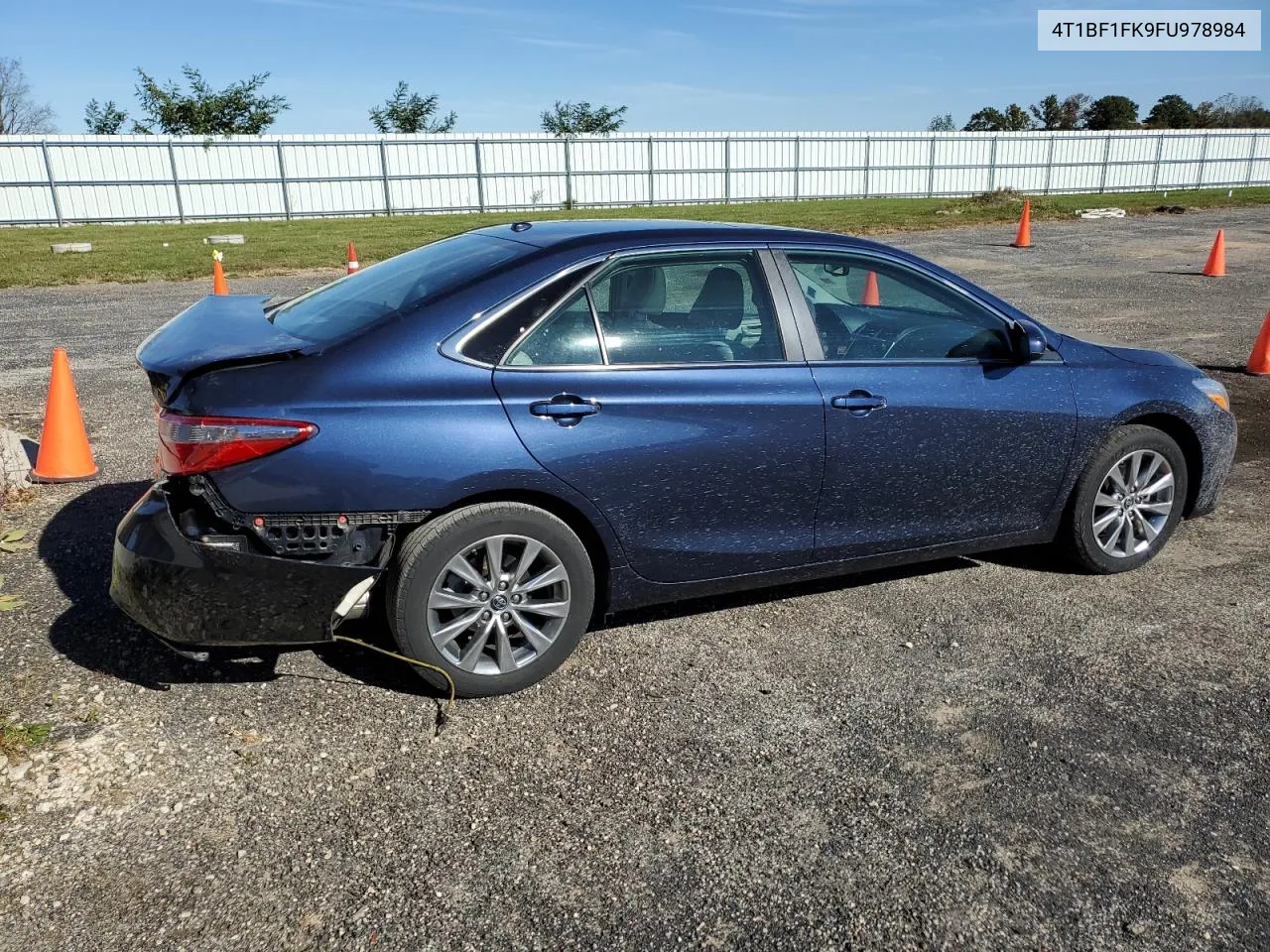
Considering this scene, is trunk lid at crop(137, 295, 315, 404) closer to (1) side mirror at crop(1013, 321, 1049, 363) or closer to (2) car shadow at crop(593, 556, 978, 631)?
(2) car shadow at crop(593, 556, 978, 631)

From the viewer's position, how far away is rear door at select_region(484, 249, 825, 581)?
369 centimetres

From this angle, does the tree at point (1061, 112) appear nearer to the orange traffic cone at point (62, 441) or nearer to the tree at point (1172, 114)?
the tree at point (1172, 114)

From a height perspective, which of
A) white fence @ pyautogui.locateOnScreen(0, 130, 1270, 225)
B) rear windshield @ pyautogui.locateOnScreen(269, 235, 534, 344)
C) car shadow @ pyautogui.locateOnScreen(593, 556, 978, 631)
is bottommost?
car shadow @ pyautogui.locateOnScreen(593, 556, 978, 631)

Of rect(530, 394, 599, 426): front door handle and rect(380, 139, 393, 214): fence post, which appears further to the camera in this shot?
rect(380, 139, 393, 214): fence post

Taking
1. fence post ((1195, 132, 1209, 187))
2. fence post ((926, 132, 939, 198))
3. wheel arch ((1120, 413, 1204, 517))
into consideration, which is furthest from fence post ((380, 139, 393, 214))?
fence post ((1195, 132, 1209, 187))

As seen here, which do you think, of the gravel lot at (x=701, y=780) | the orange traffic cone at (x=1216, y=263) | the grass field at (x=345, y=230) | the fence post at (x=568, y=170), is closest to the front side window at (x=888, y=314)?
the gravel lot at (x=701, y=780)

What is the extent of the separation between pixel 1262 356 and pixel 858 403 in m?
6.84

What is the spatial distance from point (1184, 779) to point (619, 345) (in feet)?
7.78

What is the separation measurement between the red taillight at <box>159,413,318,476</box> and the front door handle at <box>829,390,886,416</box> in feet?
6.55

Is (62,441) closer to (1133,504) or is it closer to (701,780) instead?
(701,780)

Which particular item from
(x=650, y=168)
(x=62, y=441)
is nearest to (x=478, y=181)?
(x=650, y=168)

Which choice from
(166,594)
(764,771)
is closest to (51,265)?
(166,594)

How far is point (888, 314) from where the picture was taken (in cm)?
461

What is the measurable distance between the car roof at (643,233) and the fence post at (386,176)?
29.4 metres
